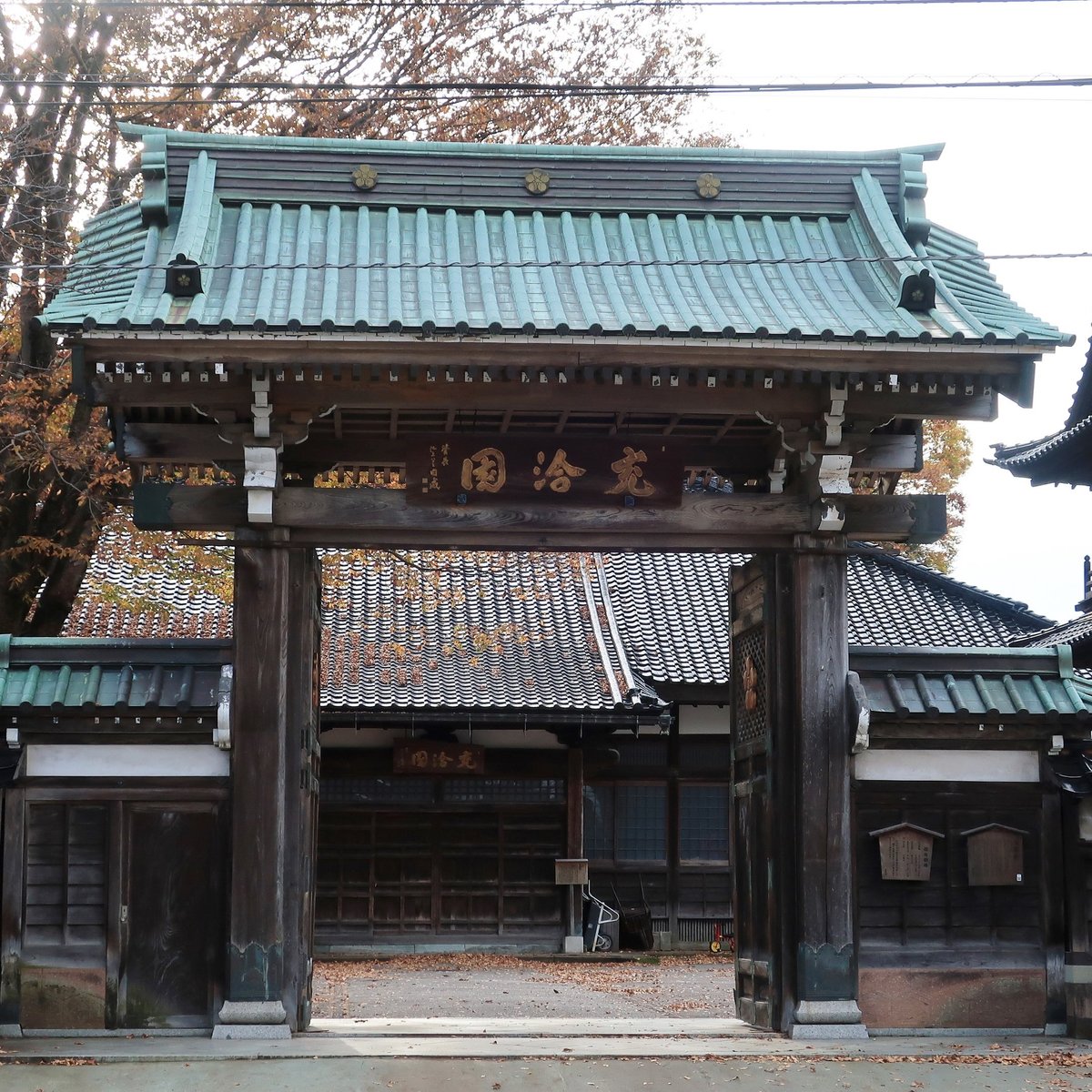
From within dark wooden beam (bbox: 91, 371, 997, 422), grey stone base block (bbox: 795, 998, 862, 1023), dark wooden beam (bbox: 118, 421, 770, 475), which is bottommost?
grey stone base block (bbox: 795, 998, 862, 1023)

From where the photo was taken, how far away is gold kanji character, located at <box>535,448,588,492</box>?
11562 millimetres

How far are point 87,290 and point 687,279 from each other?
480 cm

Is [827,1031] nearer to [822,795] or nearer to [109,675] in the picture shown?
[822,795]

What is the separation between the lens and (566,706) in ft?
72.4

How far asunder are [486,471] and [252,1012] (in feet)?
14.5

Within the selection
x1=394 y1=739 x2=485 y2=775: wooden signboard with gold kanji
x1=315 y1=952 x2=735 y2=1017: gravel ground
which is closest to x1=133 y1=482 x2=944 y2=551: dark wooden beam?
x1=315 y1=952 x2=735 y2=1017: gravel ground

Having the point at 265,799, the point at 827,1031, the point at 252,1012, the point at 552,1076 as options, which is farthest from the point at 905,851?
the point at 252,1012

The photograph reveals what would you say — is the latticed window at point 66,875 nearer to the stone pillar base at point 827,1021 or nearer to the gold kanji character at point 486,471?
the gold kanji character at point 486,471

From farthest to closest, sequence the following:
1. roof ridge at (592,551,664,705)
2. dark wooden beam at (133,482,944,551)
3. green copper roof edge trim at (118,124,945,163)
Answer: roof ridge at (592,551,664,705) → green copper roof edge trim at (118,124,945,163) → dark wooden beam at (133,482,944,551)

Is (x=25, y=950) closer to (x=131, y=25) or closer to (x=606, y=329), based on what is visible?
(x=606, y=329)

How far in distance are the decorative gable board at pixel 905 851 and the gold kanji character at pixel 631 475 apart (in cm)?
328

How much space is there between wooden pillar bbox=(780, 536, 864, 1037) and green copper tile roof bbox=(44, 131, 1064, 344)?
2090 mm

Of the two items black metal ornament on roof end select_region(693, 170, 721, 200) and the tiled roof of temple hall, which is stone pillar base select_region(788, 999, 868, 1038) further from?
the tiled roof of temple hall

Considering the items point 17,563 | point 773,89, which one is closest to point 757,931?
point 773,89
